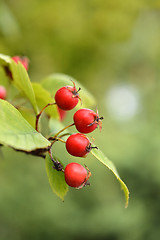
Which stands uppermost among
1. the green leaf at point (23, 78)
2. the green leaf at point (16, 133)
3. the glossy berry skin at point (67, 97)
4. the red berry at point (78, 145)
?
the green leaf at point (23, 78)

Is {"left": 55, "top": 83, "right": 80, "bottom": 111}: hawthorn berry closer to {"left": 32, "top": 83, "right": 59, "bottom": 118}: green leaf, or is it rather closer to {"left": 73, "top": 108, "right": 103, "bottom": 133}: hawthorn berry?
{"left": 73, "top": 108, "right": 103, "bottom": 133}: hawthorn berry

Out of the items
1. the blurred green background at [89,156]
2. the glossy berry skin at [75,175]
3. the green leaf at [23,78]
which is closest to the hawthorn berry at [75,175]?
the glossy berry skin at [75,175]

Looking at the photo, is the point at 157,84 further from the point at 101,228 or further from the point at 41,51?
the point at 41,51

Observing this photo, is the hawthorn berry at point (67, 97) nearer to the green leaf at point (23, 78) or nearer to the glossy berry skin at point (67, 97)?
the glossy berry skin at point (67, 97)

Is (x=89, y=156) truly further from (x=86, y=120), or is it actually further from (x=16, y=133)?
(x=16, y=133)

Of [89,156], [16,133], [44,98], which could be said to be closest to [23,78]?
[44,98]

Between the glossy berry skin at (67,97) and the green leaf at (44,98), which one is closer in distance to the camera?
the glossy berry skin at (67,97)
